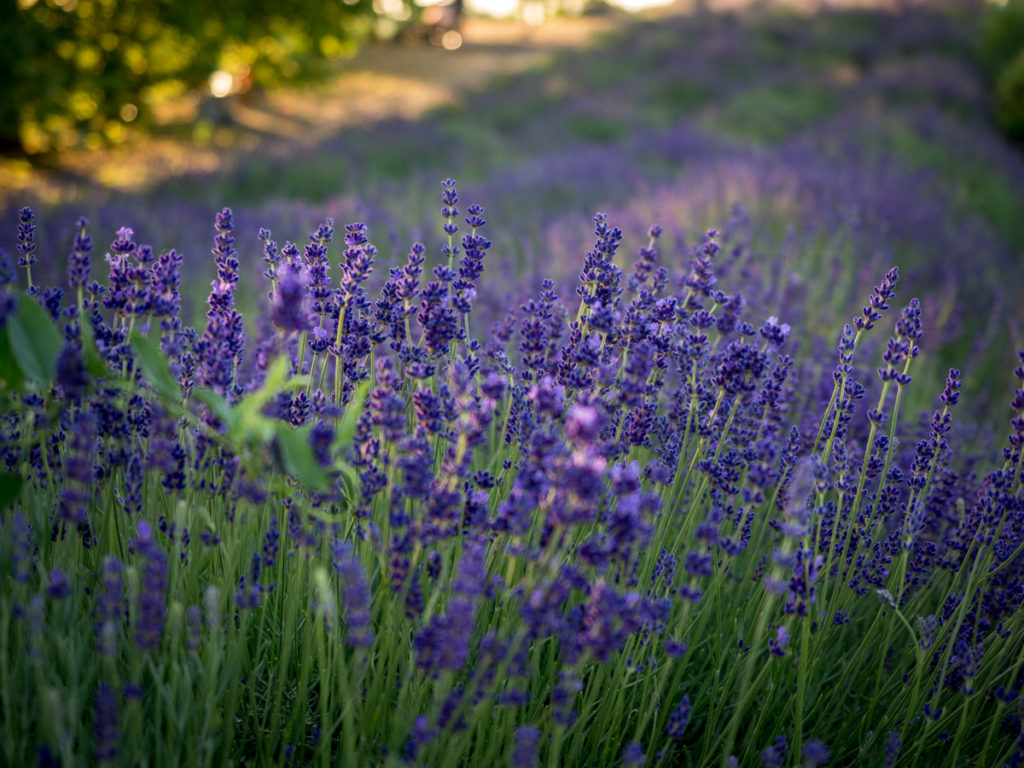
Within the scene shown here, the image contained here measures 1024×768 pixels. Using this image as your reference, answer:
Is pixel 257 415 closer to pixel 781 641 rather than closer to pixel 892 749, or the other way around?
pixel 781 641

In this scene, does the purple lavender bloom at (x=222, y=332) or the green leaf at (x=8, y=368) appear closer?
the green leaf at (x=8, y=368)

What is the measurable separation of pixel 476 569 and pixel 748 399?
96 centimetres

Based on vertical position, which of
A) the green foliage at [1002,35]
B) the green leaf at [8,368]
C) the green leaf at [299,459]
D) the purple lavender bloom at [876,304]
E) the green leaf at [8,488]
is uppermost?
the green foliage at [1002,35]

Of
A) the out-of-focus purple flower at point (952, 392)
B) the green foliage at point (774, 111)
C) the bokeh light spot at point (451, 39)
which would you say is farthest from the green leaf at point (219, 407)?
the bokeh light spot at point (451, 39)

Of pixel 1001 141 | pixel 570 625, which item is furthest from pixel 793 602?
pixel 1001 141

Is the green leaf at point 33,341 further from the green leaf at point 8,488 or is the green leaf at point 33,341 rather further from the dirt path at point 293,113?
the dirt path at point 293,113

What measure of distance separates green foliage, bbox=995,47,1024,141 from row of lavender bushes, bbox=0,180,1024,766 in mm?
13282

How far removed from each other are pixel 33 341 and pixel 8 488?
0.26 m

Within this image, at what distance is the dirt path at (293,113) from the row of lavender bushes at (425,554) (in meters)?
6.92

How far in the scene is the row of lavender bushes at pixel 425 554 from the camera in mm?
1221

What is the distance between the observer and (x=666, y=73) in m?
15.8

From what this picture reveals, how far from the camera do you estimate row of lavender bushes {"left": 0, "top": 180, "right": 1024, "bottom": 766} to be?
1.22 m

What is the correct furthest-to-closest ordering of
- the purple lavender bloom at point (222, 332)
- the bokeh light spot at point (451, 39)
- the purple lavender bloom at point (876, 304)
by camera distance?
1. the bokeh light spot at point (451, 39)
2. the purple lavender bloom at point (876, 304)
3. the purple lavender bloom at point (222, 332)

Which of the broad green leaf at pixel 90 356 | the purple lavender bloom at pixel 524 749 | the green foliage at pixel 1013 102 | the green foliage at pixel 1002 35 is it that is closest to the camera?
the purple lavender bloom at pixel 524 749
